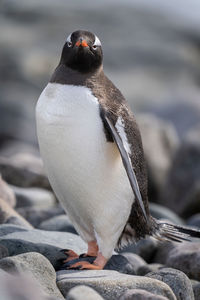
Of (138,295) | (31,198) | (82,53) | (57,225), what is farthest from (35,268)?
(31,198)

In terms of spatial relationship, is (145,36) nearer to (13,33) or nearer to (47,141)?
(13,33)

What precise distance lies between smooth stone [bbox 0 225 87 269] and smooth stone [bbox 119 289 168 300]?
1338 mm

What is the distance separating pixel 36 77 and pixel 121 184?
13.5 metres

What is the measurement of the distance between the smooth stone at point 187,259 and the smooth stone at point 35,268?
170 centimetres

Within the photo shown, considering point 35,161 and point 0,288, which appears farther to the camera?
point 35,161

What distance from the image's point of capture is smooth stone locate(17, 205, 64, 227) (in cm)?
711

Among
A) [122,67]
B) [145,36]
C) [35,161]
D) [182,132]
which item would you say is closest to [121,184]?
[35,161]

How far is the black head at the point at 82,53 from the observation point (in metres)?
5.51

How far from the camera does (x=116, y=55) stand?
2055cm

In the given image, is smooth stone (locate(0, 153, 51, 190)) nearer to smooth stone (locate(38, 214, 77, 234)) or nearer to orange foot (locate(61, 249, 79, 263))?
smooth stone (locate(38, 214, 77, 234))

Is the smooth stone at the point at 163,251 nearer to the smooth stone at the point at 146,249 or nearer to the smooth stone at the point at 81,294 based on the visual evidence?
the smooth stone at the point at 146,249

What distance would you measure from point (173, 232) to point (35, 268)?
1999mm

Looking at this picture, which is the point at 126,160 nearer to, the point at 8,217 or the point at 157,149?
the point at 8,217

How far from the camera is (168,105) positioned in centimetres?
1595
